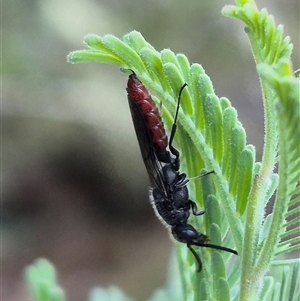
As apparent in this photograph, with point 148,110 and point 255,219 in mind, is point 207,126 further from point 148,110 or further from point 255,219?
point 148,110

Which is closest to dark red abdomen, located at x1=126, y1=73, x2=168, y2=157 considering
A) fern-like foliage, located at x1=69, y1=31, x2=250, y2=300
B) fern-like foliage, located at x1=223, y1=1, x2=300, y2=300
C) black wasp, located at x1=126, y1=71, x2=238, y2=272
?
black wasp, located at x1=126, y1=71, x2=238, y2=272

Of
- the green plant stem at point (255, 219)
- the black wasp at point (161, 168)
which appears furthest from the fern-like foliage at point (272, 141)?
the black wasp at point (161, 168)

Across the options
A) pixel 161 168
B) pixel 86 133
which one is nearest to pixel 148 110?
pixel 161 168

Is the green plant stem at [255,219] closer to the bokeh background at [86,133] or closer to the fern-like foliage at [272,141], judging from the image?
the fern-like foliage at [272,141]

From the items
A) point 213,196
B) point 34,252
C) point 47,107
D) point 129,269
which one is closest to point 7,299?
point 34,252

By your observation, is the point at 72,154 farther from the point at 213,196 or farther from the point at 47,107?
the point at 213,196

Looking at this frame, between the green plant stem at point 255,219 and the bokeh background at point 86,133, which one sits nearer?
the green plant stem at point 255,219
